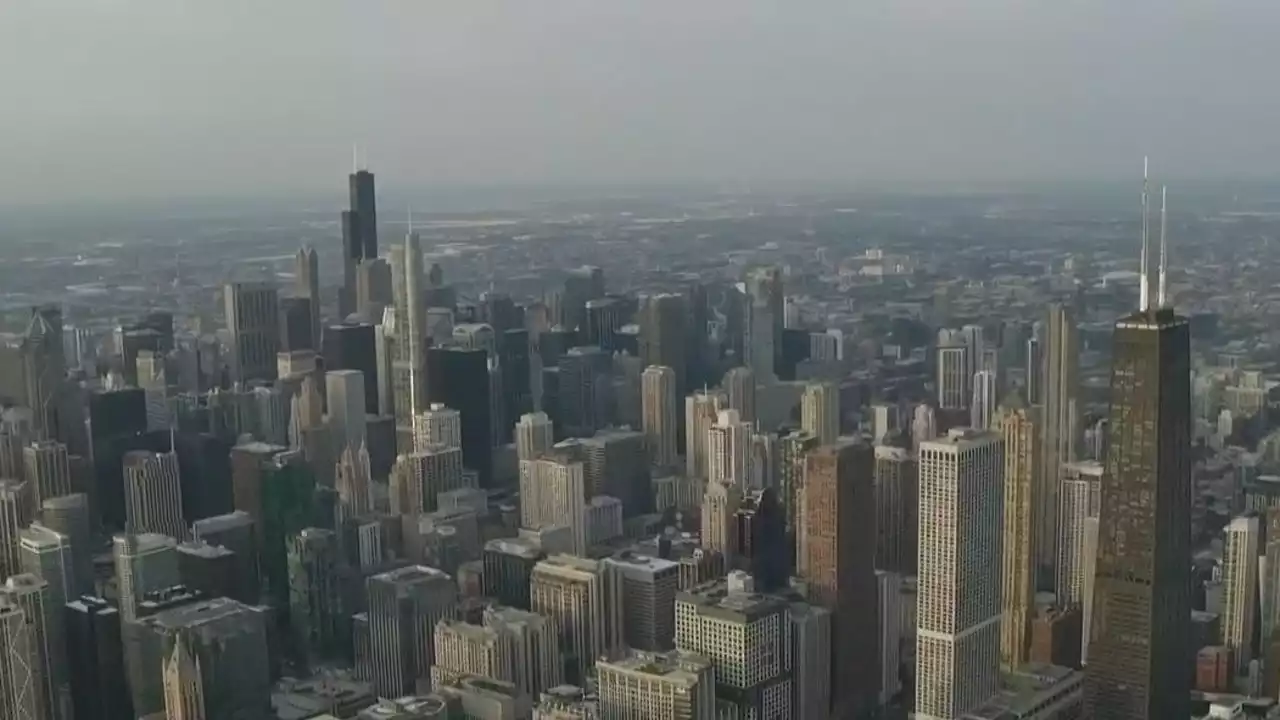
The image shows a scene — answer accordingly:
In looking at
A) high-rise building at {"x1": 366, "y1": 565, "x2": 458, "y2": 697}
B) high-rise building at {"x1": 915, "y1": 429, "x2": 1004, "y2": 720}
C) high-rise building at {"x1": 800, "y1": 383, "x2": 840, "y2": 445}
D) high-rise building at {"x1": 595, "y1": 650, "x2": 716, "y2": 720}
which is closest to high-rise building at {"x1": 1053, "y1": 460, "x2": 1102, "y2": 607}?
high-rise building at {"x1": 915, "y1": 429, "x2": 1004, "y2": 720}

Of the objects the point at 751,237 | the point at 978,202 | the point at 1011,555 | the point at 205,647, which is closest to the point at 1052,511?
the point at 1011,555

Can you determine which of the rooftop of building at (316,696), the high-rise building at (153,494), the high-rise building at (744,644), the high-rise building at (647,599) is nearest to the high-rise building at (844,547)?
the high-rise building at (744,644)

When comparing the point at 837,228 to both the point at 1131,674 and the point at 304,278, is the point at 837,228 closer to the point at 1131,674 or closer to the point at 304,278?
the point at 1131,674

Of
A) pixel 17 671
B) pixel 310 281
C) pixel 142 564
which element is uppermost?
pixel 310 281

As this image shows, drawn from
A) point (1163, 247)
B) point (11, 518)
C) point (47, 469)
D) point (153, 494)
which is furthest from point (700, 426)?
point (11, 518)

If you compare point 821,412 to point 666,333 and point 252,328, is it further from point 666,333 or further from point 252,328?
point 252,328

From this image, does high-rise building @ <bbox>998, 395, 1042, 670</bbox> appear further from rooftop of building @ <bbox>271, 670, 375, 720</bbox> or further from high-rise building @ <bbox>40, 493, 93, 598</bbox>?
high-rise building @ <bbox>40, 493, 93, 598</bbox>
